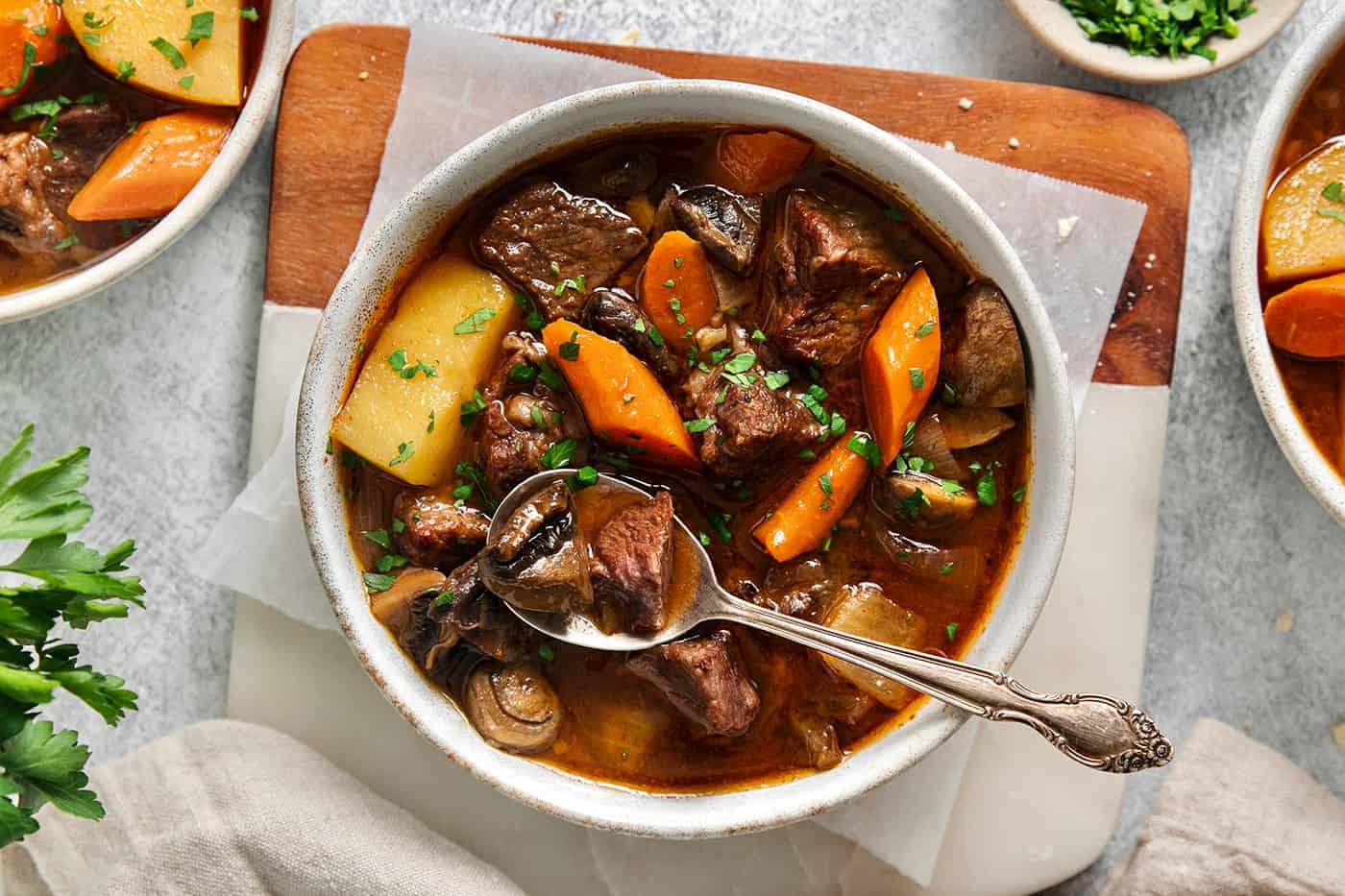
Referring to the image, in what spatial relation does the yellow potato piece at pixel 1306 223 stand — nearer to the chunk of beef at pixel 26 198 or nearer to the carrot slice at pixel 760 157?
the carrot slice at pixel 760 157

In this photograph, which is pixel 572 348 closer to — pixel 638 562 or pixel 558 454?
pixel 558 454

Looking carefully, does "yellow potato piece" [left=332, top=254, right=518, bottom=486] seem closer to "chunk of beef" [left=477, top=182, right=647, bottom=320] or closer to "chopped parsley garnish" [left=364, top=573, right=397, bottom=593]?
"chunk of beef" [left=477, top=182, right=647, bottom=320]

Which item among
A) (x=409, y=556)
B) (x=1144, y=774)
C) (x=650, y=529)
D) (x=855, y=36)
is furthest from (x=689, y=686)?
(x=855, y=36)

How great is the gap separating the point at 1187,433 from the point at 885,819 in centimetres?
129

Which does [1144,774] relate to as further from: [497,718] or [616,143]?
[616,143]

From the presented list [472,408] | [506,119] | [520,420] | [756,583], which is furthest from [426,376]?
[756,583]

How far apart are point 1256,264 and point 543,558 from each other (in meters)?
1.82

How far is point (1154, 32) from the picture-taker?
10.1 feet

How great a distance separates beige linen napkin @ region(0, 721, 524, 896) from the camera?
3049 mm

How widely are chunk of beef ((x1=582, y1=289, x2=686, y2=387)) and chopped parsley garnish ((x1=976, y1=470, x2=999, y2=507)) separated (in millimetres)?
752

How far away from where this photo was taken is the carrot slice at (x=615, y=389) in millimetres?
2688

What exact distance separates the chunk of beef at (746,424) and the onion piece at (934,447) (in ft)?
0.75

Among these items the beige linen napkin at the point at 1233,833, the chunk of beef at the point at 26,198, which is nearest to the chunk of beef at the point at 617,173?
the chunk of beef at the point at 26,198

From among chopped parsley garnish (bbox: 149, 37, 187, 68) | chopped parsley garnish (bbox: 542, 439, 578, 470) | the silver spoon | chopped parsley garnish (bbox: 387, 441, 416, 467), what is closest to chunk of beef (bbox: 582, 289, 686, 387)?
chopped parsley garnish (bbox: 542, 439, 578, 470)
